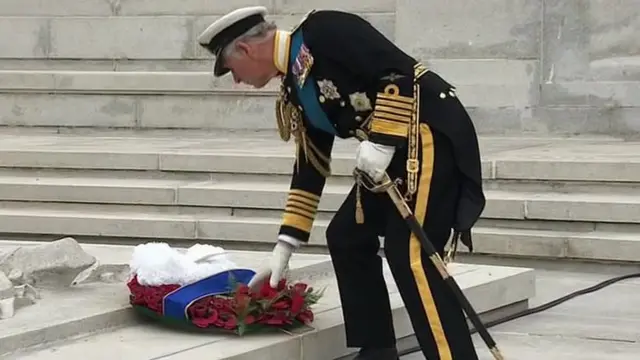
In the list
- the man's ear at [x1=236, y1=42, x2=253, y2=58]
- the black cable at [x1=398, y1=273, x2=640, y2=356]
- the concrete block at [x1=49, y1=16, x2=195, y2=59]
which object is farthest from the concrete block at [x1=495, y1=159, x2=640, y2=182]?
the concrete block at [x1=49, y1=16, x2=195, y2=59]

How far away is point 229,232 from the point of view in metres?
7.17

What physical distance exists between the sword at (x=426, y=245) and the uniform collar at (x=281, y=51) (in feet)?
1.37

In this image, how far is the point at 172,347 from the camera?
13.2 feet

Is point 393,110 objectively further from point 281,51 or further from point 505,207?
point 505,207

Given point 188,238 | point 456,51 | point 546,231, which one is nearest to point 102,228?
point 188,238

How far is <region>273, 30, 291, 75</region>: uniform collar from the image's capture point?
395 cm

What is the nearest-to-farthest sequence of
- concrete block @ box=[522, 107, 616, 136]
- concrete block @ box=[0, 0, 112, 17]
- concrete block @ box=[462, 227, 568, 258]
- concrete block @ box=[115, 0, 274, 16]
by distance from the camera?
concrete block @ box=[462, 227, 568, 258] → concrete block @ box=[522, 107, 616, 136] → concrete block @ box=[115, 0, 274, 16] → concrete block @ box=[0, 0, 112, 17]

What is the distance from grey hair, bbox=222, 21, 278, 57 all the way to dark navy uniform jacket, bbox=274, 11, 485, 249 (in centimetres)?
5

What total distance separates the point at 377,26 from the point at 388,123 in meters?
6.40

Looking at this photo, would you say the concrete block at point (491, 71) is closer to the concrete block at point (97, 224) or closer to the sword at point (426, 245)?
the concrete block at point (97, 224)

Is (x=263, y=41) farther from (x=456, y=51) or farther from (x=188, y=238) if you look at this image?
(x=456, y=51)

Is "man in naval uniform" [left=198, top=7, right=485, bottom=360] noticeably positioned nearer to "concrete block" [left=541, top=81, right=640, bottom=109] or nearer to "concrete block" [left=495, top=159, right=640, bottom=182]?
"concrete block" [left=495, top=159, right=640, bottom=182]

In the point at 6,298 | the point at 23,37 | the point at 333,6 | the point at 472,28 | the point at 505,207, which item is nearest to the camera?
the point at 6,298

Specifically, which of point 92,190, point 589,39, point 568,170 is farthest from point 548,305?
point 589,39
